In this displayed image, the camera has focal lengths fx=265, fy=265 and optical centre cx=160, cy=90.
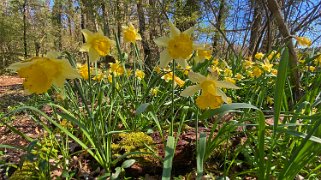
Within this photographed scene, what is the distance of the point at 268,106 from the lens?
2465mm

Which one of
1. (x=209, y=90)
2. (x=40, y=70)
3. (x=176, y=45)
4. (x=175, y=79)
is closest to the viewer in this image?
(x=40, y=70)

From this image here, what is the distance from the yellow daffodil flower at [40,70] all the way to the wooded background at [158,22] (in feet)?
1.40

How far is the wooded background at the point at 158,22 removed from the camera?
430cm

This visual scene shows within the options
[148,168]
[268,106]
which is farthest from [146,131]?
[268,106]

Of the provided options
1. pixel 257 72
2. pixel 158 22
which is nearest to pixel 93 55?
pixel 257 72

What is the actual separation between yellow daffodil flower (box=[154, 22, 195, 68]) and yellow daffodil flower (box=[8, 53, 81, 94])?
41 centimetres

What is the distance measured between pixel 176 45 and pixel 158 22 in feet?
21.9

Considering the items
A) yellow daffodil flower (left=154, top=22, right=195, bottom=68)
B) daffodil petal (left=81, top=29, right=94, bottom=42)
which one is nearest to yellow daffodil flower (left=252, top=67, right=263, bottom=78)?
yellow daffodil flower (left=154, top=22, right=195, bottom=68)

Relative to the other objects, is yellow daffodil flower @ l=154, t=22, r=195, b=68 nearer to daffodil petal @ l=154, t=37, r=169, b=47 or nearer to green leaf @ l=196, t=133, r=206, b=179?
daffodil petal @ l=154, t=37, r=169, b=47

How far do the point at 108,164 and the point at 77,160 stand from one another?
0.90 ft

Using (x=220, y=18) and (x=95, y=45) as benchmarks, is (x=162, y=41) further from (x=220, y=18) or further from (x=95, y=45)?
(x=220, y=18)

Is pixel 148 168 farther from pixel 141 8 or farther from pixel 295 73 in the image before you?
pixel 141 8

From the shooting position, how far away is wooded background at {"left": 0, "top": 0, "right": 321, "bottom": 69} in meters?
4.30

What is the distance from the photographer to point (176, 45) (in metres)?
1.15
